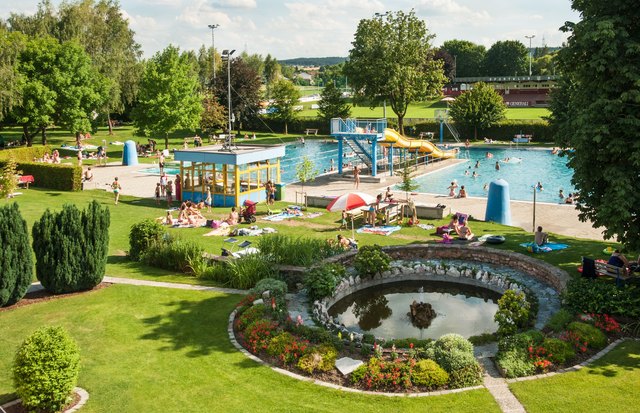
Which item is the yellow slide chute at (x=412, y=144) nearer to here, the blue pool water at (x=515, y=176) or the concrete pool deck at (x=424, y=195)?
the concrete pool deck at (x=424, y=195)

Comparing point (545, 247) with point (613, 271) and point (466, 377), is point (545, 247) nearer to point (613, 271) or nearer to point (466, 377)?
point (613, 271)

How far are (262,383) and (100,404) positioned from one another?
9.98 feet

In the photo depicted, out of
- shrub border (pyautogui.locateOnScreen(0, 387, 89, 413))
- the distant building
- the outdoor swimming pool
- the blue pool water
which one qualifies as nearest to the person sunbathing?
the blue pool water

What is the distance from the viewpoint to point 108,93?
55.0m

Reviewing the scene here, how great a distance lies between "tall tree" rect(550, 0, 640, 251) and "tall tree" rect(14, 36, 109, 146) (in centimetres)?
4274

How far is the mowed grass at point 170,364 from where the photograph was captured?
428 inches

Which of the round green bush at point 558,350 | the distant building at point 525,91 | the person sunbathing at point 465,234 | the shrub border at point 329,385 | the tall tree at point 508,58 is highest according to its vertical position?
the tall tree at point 508,58

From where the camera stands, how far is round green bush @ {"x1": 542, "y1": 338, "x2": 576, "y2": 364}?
12.1 m

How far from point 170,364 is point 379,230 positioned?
13793mm

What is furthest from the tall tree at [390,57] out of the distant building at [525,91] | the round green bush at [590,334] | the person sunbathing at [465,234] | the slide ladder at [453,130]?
the distant building at [525,91]

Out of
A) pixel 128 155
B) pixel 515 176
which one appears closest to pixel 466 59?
pixel 515 176

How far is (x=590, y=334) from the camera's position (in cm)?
1289

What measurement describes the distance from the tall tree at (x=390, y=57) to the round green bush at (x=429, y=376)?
43013 millimetres

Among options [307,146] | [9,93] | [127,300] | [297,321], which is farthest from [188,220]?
[307,146]
